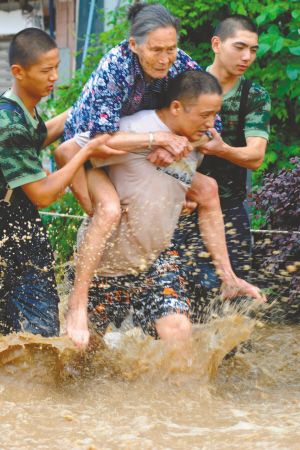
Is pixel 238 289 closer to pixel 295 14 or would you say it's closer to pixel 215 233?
pixel 215 233

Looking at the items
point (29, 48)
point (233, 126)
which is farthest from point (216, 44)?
point (29, 48)

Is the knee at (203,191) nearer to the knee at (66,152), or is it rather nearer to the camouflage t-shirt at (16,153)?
the knee at (66,152)

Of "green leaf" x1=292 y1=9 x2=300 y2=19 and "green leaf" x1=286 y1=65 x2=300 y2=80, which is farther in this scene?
"green leaf" x1=286 y1=65 x2=300 y2=80

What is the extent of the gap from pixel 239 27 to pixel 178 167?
133 centimetres

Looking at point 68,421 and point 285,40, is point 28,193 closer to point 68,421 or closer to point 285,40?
point 68,421

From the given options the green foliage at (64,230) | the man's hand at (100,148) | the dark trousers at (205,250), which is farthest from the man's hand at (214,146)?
the green foliage at (64,230)

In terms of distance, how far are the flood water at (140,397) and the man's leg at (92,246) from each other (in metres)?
0.13

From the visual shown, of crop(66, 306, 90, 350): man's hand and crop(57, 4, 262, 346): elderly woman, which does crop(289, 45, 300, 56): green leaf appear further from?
crop(66, 306, 90, 350): man's hand

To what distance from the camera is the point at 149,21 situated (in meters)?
4.70

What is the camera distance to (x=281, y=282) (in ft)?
23.2

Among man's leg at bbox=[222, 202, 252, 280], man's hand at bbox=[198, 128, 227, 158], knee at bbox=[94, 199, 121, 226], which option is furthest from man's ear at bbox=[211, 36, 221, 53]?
knee at bbox=[94, 199, 121, 226]

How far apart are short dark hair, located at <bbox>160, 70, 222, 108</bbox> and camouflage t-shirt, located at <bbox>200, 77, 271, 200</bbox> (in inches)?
A: 31.8

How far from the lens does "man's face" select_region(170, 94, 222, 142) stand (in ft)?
15.5

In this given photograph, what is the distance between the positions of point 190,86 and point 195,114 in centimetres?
14
